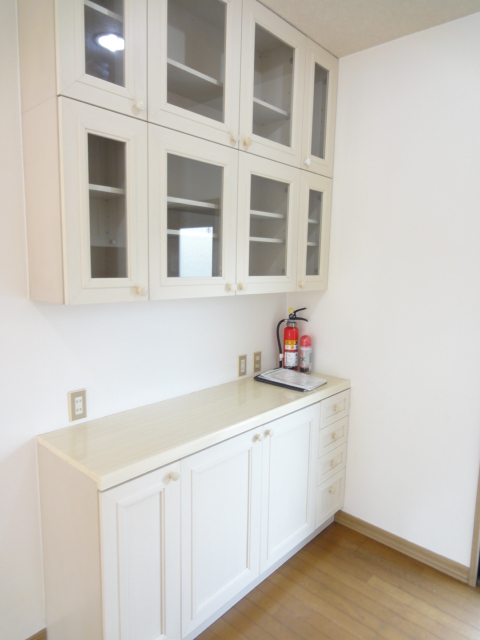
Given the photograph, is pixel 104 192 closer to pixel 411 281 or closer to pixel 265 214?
pixel 265 214

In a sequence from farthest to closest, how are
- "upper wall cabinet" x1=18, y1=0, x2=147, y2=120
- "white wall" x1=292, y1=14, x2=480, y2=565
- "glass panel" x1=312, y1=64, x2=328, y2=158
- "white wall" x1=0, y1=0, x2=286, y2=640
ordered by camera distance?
"glass panel" x1=312, y1=64, x2=328, y2=158
"white wall" x1=292, y1=14, x2=480, y2=565
"white wall" x1=0, y1=0, x2=286, y2=640
"upper wall cabinet" x1=18, y1=0, x2=147, y2=120

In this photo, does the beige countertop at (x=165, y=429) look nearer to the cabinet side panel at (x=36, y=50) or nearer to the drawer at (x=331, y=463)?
the drawer at (x=331, y=463)

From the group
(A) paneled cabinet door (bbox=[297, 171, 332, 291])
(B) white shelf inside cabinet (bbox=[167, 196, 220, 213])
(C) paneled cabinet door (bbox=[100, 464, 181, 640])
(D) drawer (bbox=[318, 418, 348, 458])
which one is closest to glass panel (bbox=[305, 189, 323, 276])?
(A) paneled cabinet door (bbox=[297, 171, 332, 291])

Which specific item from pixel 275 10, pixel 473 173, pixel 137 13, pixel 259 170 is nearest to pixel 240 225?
pixel 259 170

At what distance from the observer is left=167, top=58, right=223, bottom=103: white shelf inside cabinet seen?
157 cm

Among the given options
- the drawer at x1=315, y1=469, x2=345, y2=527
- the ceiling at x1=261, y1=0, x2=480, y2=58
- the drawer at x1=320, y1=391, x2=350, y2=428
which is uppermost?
the ceiling at x1=261, y1=0, x2=480, y2=58

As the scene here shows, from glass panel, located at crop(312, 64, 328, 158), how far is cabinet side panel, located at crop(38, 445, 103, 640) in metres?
1.96

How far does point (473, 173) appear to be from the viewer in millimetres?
1973

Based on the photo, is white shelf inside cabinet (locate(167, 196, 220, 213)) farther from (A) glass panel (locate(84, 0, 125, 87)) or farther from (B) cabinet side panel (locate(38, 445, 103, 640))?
(B) cabinet side panel (locate(38, 445, 103, 640))

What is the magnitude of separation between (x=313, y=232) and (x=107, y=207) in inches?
50.4

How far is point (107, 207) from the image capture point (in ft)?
4.72

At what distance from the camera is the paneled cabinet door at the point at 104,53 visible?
1.27m

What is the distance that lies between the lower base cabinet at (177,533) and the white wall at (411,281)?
0.53 meters

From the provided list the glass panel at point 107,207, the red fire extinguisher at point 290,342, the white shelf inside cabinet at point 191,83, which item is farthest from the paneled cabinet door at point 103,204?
the red fire extinguisher at point 290,342
